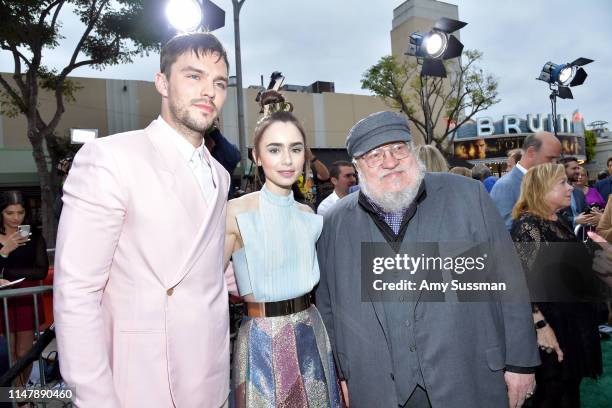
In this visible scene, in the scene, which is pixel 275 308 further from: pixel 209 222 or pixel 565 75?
pixel 565 75

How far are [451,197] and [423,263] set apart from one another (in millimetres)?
403

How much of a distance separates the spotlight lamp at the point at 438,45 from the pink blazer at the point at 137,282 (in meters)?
8.55

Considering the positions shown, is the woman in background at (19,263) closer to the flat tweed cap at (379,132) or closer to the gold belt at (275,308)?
the gold belt at (275,308)

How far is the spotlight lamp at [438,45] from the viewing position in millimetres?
8781

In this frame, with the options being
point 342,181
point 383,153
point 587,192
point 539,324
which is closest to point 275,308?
point 383,153

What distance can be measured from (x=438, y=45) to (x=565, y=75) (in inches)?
172

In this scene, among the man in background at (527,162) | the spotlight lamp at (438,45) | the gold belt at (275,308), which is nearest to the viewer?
the gold belt at (275,308)

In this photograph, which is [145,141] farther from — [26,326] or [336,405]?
[26,326]

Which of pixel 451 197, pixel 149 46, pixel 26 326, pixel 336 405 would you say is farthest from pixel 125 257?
pixel 149 46

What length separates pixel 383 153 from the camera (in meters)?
2.40

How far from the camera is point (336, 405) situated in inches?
86.5

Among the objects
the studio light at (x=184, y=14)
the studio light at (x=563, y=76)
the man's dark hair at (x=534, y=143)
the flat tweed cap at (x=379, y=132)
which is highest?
the studio light at (x=563, y=76)

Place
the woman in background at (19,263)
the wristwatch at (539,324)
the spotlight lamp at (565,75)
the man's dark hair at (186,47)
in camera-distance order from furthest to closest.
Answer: the spotlight lamp at (565,75)
the woman in background at (19,263)
the wristwatch at (539,324)
the man's dark hair at (186,47)

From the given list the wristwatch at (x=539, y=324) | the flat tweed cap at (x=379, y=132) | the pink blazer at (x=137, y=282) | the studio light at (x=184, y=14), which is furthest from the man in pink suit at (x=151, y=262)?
the wristwatch at (x=539, y=324)
